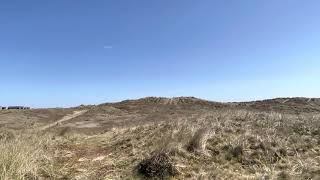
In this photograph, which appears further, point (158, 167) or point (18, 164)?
point (158, 167)

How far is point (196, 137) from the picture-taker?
1008 cm

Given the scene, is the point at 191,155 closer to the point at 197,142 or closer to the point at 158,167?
the point at 197,142

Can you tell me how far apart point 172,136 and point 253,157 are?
239 cm

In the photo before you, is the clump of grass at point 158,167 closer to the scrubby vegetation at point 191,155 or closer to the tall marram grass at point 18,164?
the scrubby vegetation at point 191,155

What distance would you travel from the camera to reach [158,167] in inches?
→ 328

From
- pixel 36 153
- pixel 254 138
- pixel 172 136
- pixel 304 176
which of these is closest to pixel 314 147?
pixel 254 138

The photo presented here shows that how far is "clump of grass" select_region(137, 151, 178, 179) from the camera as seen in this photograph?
26.9 ft

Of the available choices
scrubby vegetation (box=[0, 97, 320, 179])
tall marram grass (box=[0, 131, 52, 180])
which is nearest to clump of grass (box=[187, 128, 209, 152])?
scrubby vegetation (box=[0, 97, 320, 179])

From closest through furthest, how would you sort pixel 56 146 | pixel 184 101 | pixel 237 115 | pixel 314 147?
1. pixel 314 147
2. pixel 56 146
3. pixel 237 115
4. pixel 184 101

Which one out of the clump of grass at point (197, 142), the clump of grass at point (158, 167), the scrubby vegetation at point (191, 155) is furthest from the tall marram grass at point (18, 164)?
the clump of grass at point (197, 142)

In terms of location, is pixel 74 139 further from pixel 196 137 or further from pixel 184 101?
pixel 184 101

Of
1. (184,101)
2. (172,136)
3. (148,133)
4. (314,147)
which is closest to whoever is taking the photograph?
→ (314,147)

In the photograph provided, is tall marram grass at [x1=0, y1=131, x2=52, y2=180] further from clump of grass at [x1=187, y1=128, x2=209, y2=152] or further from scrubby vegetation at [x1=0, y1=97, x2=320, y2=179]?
clump of grass at [x1=187, y1=128, x2=209, y2=152]

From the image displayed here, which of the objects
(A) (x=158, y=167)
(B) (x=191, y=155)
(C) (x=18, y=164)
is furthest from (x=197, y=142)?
(C) (x=18, y=164)
